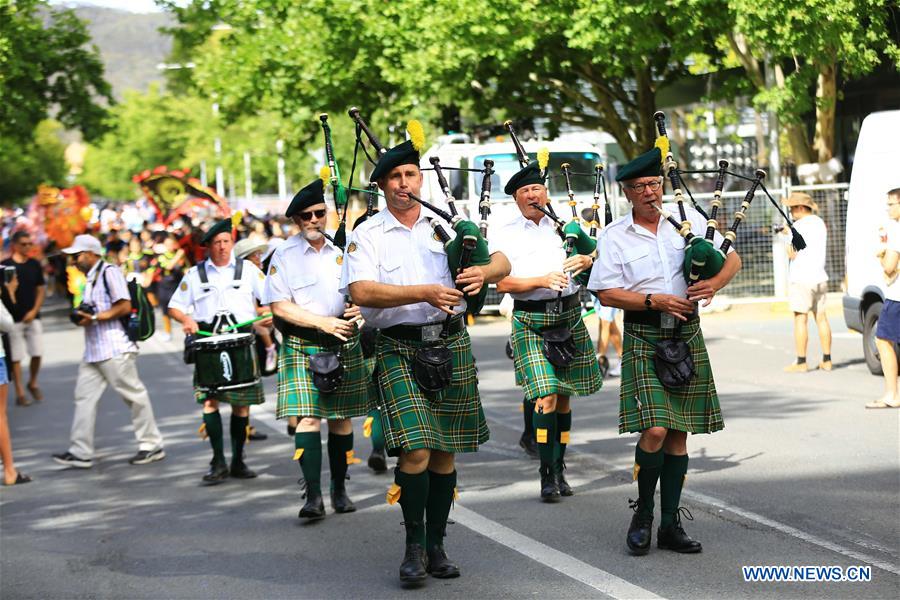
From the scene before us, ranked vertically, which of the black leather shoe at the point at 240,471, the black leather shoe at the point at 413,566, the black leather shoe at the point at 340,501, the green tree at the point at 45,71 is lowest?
the black leather shoe at the point at 240,471

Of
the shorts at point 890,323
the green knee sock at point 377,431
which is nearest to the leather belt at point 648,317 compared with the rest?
the green knee sock at point 377,431

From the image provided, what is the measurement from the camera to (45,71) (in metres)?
31.6

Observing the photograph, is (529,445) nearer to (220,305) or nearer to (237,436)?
(237,436)

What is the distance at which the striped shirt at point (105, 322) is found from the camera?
11.0 meters

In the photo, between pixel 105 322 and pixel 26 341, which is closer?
pixel 105 322

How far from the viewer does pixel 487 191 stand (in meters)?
6.82

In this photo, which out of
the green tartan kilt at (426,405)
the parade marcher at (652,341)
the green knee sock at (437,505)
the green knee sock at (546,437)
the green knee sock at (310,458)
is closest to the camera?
the green tartan kilt at (426,405)

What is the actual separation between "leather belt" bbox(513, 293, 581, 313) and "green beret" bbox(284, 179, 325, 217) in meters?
1.33

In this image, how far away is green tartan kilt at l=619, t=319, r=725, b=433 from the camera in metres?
6.78

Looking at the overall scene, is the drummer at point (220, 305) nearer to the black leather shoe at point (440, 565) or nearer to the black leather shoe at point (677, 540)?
the black leather shoe at point (440, 565)

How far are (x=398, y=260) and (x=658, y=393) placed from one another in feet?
4.59

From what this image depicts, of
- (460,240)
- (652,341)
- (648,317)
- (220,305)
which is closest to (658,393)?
(652,341)

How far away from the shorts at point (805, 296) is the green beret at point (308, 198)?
7.30m

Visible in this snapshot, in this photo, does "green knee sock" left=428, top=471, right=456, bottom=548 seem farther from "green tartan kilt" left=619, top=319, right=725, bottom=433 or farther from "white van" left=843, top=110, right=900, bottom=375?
"white van" left=843, top=110, right=900, bottom=375
